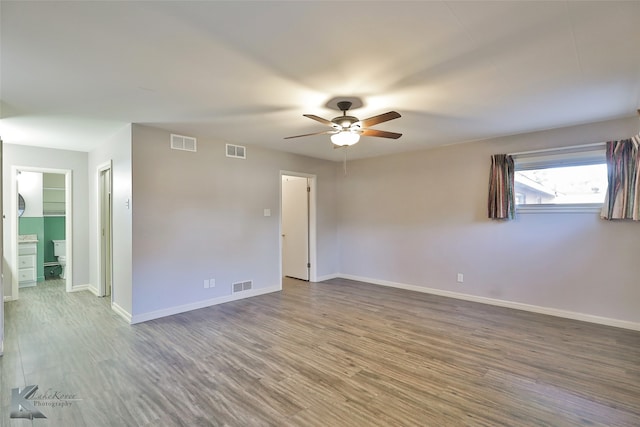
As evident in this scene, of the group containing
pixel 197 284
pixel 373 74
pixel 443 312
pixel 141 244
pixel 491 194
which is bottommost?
pixel 443 312

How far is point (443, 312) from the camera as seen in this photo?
435 centimetres

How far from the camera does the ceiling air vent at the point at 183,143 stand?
4.28 meters

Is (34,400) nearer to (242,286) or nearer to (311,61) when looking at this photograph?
(242,286)

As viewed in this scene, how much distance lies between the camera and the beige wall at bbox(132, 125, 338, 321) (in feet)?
13.1

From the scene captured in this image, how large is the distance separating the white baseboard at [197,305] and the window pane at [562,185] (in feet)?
14.2

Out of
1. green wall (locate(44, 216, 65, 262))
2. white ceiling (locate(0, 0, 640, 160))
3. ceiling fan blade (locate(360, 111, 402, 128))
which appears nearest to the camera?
white ceiling (locate(0, 0, 640, 160))

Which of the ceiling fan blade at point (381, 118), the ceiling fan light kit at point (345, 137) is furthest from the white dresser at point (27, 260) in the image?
the ceiling fan blade at point (381, 118)

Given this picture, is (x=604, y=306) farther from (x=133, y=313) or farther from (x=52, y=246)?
(x=52, y=246)

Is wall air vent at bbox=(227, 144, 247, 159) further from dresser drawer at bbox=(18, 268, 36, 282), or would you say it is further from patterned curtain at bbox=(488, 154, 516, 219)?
dresser drawer at bbox=(18, 268, 36, 282)

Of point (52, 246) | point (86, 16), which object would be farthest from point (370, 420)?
point (52, 246)

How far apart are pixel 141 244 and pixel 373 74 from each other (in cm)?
351

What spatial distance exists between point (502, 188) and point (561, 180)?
0.70 m

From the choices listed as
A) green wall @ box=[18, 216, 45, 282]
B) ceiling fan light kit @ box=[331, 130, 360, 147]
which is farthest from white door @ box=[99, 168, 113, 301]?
ceiling fan light kit @ box=[331, 130, 360, 147]

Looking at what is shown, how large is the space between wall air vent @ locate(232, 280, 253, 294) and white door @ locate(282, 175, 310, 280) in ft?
5.13
